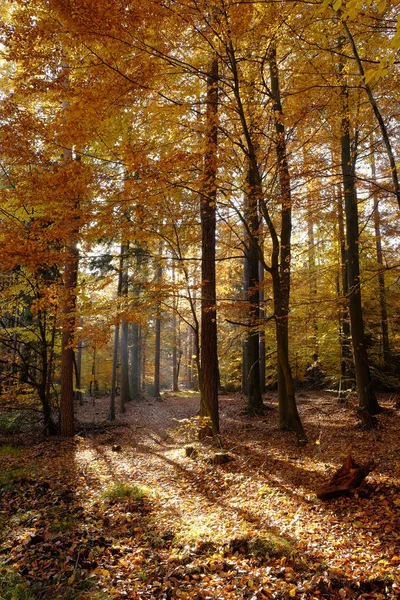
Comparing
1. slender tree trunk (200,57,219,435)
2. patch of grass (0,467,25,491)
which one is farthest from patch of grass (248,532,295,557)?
patch of grass (0,467,25,491)

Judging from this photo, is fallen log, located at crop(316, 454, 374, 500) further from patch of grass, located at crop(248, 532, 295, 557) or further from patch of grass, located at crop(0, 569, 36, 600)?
patch of grass, located at crop(0, 569, 36, 600)

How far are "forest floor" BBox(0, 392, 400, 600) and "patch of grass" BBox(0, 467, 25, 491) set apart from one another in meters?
0.04

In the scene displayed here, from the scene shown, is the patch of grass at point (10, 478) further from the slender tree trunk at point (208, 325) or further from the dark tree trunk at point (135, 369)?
the dark tree trunk at point (135, 369)

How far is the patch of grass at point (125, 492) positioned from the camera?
20.5ft

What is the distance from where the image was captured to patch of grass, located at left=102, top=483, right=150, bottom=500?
6254 mm

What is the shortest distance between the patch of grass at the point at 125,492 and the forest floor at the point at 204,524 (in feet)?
0.07

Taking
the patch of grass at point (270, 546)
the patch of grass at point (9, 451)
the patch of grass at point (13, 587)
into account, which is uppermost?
the patch of grass at point (270, 546)

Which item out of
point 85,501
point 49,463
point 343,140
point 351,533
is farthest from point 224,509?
point 343,140

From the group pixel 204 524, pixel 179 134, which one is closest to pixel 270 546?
pixel 204 524

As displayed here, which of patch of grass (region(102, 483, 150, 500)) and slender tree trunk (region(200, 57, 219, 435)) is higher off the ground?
slender tree trunk (region(200, 57, 219, 435))

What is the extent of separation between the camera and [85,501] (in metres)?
6.20

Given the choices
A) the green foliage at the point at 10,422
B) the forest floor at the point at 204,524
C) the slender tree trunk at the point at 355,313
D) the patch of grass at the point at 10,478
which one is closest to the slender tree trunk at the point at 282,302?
the forest floor at the point at 204,524

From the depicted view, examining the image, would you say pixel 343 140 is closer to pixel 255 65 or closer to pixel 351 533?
pixel 255 65

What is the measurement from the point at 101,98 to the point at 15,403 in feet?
33.4
